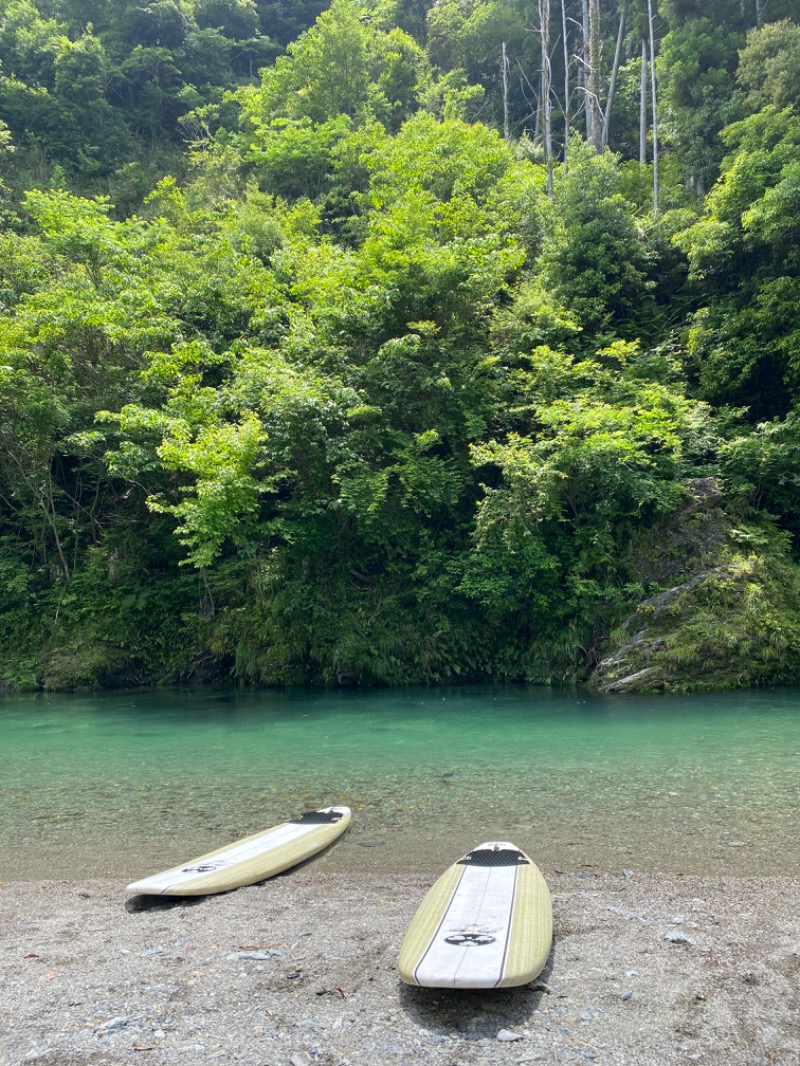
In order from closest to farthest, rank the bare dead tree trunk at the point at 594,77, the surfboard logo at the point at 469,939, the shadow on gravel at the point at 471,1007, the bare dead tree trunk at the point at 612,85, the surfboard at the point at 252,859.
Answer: the shadow on gravel at the point at 471,1007 < the surfboard logo at the point at 469,939 < the surfboard at the point at 252,859 < the bare dead tree trunk at the point at 594,77 < the bare dead tree trunk at the point at 612,85

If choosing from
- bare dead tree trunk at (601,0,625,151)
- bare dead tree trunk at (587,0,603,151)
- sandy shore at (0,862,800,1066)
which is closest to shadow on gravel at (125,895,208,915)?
sandy shore at (0,862,800,1066)

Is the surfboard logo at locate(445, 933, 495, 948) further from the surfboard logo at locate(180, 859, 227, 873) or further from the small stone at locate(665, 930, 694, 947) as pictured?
the surfboard logo at locate(180, 859, 227, 873)

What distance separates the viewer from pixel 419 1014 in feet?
9.78

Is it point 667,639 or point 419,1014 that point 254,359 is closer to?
point 667,639

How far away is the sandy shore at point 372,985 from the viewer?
2742 mm

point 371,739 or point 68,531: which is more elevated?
point 68,531

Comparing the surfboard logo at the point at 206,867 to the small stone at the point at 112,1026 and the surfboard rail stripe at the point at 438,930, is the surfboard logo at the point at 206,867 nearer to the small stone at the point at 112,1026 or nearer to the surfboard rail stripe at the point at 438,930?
the surfboard rail stripe at the point at 438,930

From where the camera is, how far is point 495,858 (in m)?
4.75

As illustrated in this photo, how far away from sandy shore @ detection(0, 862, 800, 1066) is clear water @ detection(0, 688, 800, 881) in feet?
2.95

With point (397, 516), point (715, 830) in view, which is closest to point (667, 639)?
point (397, 516)

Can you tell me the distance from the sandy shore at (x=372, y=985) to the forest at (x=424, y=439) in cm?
1007

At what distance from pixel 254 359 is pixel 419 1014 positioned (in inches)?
627

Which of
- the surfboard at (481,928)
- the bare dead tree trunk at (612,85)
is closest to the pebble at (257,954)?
the surfboard at (481,928)

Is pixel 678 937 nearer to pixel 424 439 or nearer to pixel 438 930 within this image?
pixel 438 930
